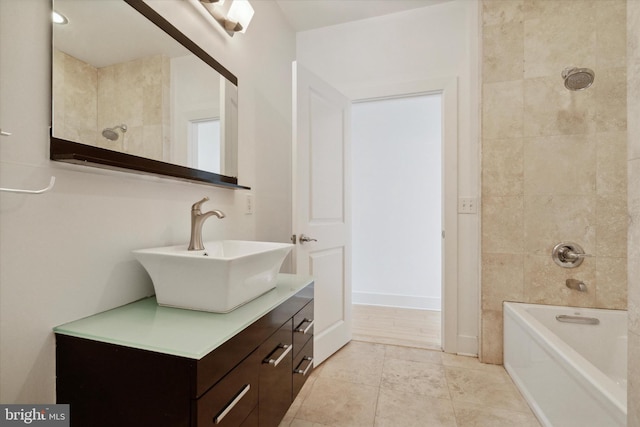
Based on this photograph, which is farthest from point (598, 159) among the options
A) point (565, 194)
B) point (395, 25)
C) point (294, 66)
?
point (294, 66)

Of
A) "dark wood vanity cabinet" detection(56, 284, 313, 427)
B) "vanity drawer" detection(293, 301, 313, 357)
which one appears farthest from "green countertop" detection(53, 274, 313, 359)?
"vanity drawer" detection(293, 301, 313, 357)

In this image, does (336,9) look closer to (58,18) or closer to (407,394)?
(58,18)

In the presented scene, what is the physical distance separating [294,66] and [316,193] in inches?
32.1

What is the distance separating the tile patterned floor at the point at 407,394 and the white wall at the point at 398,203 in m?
1.13

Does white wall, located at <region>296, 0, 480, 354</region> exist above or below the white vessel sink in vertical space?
above

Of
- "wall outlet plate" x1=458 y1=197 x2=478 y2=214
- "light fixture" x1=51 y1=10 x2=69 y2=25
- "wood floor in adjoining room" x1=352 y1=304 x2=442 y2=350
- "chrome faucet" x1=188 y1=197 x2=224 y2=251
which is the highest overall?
"light fixture" x1=51 y1=10 x2=69 y2=25

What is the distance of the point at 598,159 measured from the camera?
182 cm

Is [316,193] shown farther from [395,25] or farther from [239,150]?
[395,25]

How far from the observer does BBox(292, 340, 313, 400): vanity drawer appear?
1212 millimetres

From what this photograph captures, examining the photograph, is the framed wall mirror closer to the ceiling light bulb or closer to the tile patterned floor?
the ceiling light bulb

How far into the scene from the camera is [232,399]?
78cm

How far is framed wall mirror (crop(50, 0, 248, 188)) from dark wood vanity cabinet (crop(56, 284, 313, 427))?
54 cm

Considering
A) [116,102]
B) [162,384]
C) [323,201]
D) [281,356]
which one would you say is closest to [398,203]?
[323,201]

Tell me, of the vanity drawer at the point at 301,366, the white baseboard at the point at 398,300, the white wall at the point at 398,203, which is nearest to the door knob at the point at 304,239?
the vanity drawer at the point at 301,366
